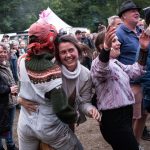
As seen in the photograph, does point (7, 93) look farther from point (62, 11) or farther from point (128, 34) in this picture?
point (62, 11)

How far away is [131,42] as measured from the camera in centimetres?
461

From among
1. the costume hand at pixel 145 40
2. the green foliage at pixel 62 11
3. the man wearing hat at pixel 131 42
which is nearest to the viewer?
the costume hand at pixel 145 40

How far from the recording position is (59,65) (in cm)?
306

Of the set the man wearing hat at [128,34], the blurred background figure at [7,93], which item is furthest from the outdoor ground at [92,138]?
the man wearing hat at [128,34]

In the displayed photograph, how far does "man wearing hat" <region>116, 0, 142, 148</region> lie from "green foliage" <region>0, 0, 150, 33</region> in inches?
1104

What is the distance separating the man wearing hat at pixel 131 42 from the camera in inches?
178

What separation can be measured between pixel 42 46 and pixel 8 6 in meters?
38.8

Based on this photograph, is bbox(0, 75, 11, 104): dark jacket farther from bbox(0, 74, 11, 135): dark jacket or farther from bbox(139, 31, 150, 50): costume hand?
bbox(139, 31, 150, 50): costume hand

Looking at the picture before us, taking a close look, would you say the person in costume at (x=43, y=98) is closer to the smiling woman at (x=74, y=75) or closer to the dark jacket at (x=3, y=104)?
the smiling woman at (x=74, y=75)

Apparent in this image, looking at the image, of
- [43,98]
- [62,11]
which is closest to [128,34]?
[43,98]

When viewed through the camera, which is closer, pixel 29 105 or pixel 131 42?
pixel 29 105

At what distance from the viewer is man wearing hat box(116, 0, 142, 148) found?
452cm

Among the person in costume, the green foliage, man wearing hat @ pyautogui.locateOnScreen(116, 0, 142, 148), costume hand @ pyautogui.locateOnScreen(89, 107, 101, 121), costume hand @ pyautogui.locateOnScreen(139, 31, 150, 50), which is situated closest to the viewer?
the person in costume

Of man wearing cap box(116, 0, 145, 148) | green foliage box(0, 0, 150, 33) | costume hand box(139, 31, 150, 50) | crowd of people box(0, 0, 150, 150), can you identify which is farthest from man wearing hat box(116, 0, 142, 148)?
green foliage box(0, 0, 150, 33)
